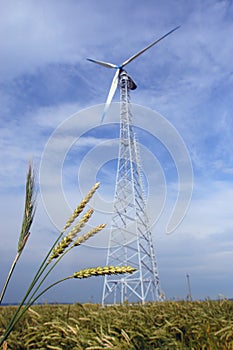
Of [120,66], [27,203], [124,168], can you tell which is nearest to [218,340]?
[27,203]

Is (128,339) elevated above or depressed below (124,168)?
below

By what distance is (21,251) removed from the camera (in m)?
2.00

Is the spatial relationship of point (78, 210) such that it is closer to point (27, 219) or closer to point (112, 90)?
point (27, 219)

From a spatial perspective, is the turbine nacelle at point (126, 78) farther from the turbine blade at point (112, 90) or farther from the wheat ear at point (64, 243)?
the wheat ear at point (64, 243)

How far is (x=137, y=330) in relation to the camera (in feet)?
14.9

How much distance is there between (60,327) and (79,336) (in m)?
0.37

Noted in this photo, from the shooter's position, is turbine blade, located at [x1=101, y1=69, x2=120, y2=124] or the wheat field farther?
turbine blade, located at [x1=101, y1=69, x2=120, y2=124]

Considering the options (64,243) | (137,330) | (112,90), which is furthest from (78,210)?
(112,90)

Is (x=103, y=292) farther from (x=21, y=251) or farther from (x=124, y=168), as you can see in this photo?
(x=21, y=251)

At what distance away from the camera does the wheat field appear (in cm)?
393

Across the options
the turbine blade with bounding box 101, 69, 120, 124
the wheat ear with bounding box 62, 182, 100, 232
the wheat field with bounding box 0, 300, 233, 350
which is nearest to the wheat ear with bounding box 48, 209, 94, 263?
the wheat ear with bounding box 62, 182, 100, 232

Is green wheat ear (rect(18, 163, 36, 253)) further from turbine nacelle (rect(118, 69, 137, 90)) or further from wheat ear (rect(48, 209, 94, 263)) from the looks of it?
turbine nacelle (rect(118, 69, 137, 90))

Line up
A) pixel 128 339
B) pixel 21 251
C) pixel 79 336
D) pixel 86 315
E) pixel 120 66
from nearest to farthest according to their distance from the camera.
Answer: pixel 21 251 → pixel 128 339 → pixel 79 336 → pixel 86 315 → pixel 120 66

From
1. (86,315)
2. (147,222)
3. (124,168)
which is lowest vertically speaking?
(86,315)
